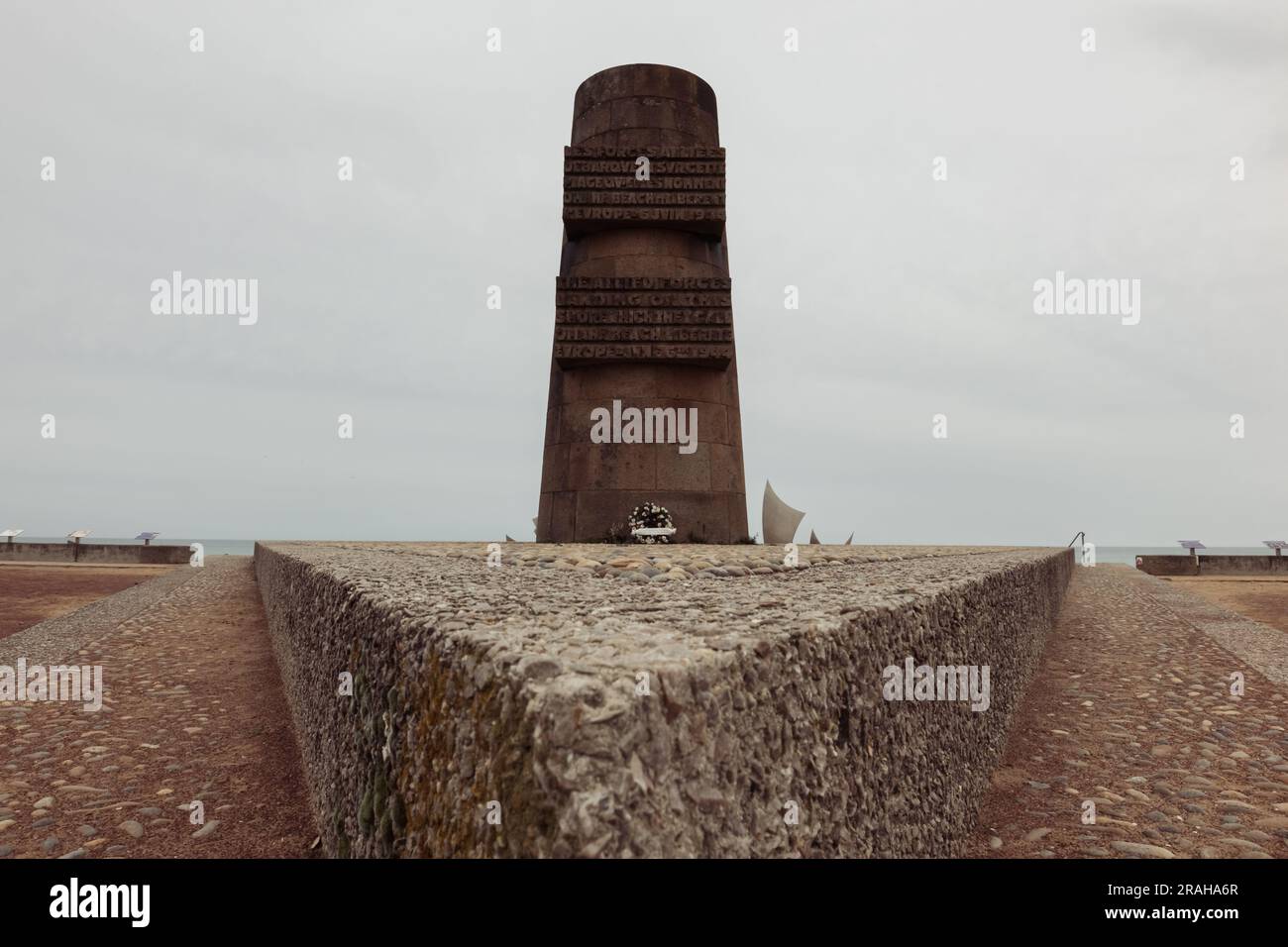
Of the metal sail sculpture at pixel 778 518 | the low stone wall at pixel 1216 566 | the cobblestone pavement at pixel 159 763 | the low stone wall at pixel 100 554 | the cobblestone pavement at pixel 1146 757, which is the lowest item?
the low stone wall at pixel 1216 566

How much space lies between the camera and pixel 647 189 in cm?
1559

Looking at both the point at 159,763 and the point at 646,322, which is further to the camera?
the point at 646,322

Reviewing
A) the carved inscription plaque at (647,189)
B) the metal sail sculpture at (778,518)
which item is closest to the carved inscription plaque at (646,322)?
the carved inscription plaque at (647,189)

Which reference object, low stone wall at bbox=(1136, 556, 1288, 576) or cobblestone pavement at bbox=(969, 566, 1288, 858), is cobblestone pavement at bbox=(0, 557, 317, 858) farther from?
low stone wall at bbox=(1136, 556, 1288, 576)

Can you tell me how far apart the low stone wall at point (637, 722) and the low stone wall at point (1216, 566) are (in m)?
25.0

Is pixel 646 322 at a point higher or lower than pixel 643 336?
higher

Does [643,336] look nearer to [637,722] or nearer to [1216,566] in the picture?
[637,722]

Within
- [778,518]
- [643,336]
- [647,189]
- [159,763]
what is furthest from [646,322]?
[159,763]

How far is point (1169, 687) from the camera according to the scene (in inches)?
259

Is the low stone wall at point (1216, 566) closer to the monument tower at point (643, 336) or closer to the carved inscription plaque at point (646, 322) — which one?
the monument tower at point (643, 336)

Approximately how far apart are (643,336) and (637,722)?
542 inches

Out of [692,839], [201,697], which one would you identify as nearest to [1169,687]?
[692,839]

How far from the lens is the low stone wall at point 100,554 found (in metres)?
26.6

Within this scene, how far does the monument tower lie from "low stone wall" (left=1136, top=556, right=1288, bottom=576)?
1589cm
